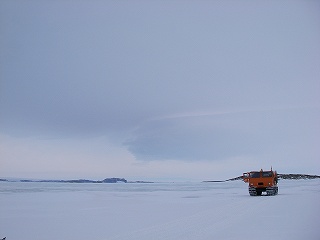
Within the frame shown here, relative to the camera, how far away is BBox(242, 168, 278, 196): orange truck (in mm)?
32125

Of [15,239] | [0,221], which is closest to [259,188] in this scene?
[0,221]

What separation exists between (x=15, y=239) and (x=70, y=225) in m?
3.10

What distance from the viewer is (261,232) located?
11.9 metres

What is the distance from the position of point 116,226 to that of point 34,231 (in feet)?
9.63

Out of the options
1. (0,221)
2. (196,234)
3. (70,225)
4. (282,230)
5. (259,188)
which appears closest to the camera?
(196,234)

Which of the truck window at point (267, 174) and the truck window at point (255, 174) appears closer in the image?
the truck window at point (267, 174)

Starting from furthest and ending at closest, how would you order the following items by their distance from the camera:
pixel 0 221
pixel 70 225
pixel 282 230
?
1. pixel 0 221
2. pixel 70 225
3. pixel 282 230

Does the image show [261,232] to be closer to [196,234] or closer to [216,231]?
[216,231]

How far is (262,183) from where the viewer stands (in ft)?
106

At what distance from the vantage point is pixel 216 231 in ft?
39.5

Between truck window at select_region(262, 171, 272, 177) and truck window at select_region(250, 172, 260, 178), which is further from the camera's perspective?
truck window at select_region(250, 172, 260, 178)

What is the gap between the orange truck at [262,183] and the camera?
32125 millimetres

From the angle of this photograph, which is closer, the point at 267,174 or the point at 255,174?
the point at 267,174

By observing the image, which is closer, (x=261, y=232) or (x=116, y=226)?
(x=261, y=232)
